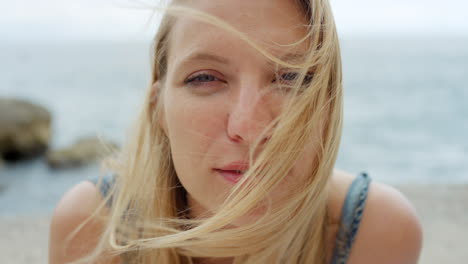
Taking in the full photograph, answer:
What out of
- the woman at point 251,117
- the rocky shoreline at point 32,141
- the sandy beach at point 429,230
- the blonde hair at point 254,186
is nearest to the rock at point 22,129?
the rocky shoreline at point 32,141

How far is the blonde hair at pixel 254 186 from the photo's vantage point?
2.44ft

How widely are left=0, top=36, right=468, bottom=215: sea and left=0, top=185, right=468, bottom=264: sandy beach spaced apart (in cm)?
101

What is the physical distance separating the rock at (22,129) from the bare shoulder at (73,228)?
6.47 m

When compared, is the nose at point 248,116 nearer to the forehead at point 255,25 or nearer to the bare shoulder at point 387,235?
the forehead at point 255,25

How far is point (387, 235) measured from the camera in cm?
104

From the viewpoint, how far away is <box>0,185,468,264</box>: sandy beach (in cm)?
273

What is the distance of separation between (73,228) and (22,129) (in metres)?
6.79

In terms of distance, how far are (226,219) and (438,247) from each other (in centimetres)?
260

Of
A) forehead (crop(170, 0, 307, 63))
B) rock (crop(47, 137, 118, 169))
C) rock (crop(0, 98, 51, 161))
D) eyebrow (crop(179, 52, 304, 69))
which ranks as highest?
rock (crop(0, 98, 51, 161))

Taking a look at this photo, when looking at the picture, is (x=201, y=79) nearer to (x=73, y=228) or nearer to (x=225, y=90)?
(x=225, y=90)

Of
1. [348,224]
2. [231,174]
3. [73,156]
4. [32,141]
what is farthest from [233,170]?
[32,141]

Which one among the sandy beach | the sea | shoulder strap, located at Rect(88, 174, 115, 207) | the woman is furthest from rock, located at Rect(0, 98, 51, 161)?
the woman

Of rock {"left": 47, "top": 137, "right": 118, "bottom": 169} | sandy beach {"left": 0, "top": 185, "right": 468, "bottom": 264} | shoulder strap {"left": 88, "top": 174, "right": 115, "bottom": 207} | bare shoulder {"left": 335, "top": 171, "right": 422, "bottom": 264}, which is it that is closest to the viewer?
bare shoulder {"left": 335, "top": 171, "right": 422, "bottom": 264}

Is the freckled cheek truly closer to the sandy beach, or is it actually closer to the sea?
the sea
